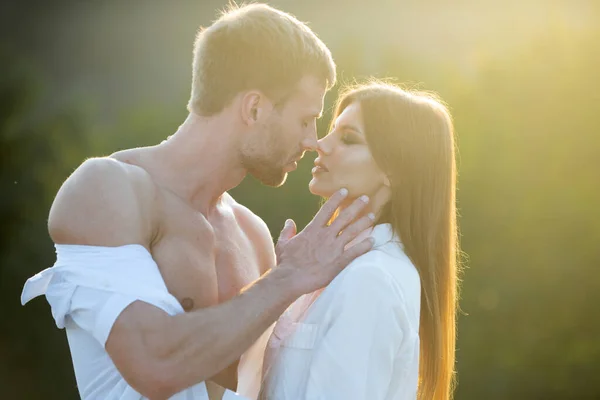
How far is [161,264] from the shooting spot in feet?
8.97

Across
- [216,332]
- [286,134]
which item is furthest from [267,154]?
[216,332]

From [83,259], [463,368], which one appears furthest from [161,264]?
[463,368]

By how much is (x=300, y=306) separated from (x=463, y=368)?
6.40 metres

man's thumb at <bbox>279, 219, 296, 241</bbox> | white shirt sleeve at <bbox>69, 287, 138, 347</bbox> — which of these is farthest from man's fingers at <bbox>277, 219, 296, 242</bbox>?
white shirt sleeve at <bbox>69, 287, 138, 347</bbox>

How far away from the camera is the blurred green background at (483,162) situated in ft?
29.0

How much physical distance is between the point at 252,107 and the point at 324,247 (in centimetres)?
58

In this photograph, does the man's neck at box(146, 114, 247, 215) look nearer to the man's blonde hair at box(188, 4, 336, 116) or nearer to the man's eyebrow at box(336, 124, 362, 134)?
the man's blonde hair at box(188, 4, 336, 116)

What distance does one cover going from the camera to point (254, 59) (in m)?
2.96

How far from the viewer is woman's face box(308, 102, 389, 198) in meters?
2.86

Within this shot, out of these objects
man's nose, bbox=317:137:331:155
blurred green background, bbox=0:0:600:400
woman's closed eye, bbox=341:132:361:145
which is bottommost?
blurred green background, bbox=0:0:600:400

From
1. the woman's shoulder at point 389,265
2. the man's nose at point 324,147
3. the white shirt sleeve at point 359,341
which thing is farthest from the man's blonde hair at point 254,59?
the white shirt sleeve at point 359,341

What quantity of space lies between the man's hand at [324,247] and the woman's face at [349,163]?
0.06 m

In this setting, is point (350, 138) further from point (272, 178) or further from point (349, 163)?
point (272, 178)

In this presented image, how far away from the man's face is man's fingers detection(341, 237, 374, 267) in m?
0.44
